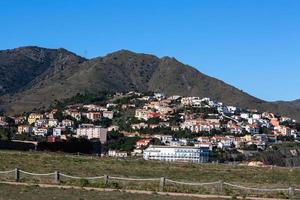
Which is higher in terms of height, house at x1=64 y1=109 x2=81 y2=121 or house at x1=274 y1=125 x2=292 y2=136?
house at x1=64 y1=109 x2=81 y2=121

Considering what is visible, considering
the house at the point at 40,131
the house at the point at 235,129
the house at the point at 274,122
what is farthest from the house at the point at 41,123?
the house at the point at 274,122

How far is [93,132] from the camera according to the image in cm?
13400

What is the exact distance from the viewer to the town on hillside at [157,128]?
110 m

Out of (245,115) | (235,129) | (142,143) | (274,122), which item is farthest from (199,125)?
(245,115)

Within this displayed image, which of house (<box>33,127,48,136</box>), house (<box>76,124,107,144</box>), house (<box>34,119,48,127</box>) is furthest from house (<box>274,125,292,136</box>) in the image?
house (<box>33,127,48,136</box>)

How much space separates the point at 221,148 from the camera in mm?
116438

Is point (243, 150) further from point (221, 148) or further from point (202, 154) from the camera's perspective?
point (202, 154)

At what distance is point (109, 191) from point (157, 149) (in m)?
75.8

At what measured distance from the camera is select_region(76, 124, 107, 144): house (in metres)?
127

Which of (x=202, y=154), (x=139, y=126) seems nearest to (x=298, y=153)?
(x=202, y=154)

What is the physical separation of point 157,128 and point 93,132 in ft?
60.6

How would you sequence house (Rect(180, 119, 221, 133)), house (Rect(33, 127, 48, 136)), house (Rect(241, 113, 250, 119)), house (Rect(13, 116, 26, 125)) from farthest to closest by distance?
1. house (Rect(241, 113, 250, 119))
2. house (Rect(13, 116, 26, 125))
3. house (Rect(180, 119, 221, 133))
4. house (Rect(33, 127, 48, 136))

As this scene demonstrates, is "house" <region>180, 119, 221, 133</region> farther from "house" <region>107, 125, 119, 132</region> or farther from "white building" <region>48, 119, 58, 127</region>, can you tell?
"white building" <region>48, 119, 58, 127</region>

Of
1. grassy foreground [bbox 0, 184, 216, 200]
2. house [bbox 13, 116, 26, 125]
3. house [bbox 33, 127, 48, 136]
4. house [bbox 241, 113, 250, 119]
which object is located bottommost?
grassy foreground [bbox 0, 184, 216, 200]
